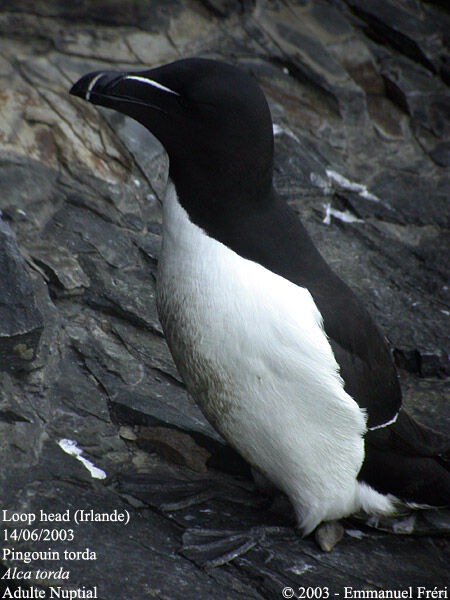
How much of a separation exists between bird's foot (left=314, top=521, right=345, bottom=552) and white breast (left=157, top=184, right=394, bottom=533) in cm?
5

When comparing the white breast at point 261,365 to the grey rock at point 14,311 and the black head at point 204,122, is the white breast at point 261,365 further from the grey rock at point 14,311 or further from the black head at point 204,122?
the grey rock at point 14,311

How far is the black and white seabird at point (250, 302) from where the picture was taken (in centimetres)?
240

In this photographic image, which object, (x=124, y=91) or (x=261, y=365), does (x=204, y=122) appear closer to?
(x=124, y=91)

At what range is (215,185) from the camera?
8.06 ft

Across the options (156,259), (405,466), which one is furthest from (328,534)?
(156,259)

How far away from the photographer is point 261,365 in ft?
7.96

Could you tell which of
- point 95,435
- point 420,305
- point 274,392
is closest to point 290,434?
point 274,392

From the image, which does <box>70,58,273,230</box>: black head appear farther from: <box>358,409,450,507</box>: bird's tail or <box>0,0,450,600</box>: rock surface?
<box>358,409,450,507</box>: bird's tail

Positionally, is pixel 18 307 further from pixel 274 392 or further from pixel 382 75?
pixel 382 75

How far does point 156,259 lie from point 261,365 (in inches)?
56.3

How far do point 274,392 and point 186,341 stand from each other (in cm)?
34

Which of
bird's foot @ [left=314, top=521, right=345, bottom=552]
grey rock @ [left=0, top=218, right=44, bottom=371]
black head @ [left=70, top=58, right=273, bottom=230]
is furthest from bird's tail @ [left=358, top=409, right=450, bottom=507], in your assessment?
grey rock @ [left=0, top=218, right=44, bottom=371]

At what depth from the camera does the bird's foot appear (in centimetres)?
268

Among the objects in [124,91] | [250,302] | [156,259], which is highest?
[124,91]
